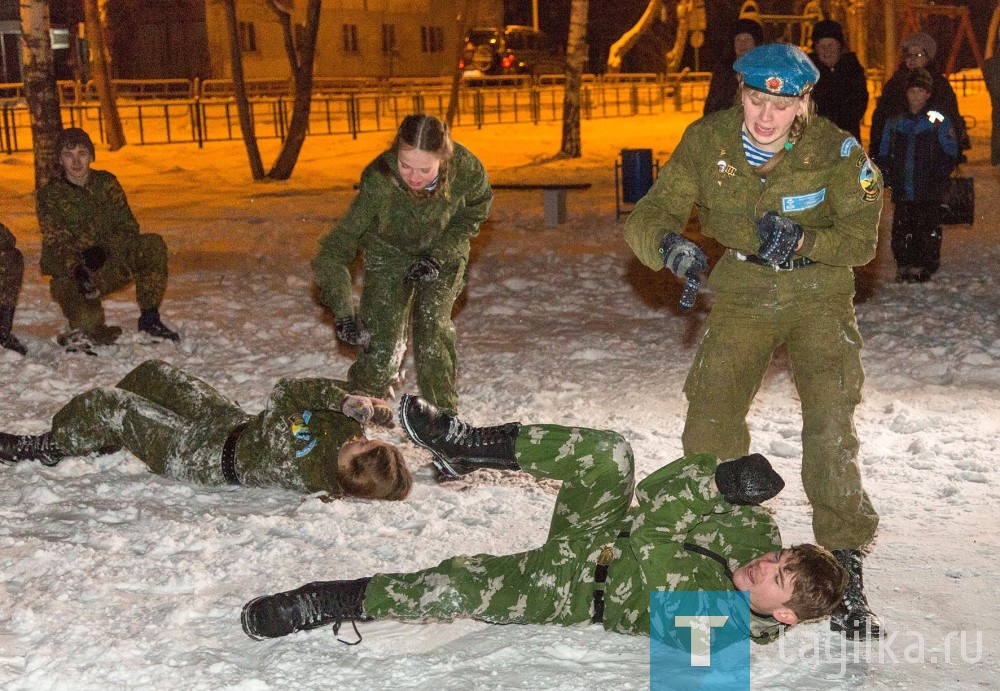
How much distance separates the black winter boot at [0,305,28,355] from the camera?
26.3 ft

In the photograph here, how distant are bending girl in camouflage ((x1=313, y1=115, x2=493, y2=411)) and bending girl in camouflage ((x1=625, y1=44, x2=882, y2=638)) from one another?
1589 millimetres

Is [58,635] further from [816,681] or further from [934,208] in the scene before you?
[934,208]

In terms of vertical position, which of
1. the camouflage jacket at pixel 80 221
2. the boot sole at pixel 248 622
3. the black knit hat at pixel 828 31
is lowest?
the boot sole at pixel 248 622

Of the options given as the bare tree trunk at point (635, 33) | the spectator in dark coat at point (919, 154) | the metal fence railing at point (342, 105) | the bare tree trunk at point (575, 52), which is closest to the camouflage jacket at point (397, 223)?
the spectator in dark coat at point (919, 154)

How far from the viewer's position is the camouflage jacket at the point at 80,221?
26.4 feet

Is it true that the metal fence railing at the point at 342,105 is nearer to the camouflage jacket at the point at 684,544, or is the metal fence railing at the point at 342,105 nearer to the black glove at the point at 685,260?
the black glove at the point at 685,260

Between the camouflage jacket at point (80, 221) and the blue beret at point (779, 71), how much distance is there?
5197 millimetres

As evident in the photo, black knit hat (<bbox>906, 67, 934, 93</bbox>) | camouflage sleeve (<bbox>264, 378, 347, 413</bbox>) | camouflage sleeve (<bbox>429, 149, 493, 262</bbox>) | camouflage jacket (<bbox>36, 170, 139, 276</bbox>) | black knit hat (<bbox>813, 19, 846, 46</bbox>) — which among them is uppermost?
black knit hat (<bbox>813, 19, 846, 46</bbox>)

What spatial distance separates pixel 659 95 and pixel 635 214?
1150 inches

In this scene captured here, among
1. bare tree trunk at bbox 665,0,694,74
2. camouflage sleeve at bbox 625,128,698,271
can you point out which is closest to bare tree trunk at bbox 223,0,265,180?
camouflage sleeve at bbox 625,128,698,271

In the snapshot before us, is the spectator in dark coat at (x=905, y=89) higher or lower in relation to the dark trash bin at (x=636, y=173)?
higher

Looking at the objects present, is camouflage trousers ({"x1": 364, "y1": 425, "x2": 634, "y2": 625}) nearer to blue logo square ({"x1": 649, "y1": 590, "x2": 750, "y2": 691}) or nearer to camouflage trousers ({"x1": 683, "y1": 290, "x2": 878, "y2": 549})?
blue logo square ({"x1": 649, "y1": 590, "x2": 750, "y2": 691})

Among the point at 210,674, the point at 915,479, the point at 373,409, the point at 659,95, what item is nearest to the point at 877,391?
the point at 915,479

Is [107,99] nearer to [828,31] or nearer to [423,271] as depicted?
[828,31]
